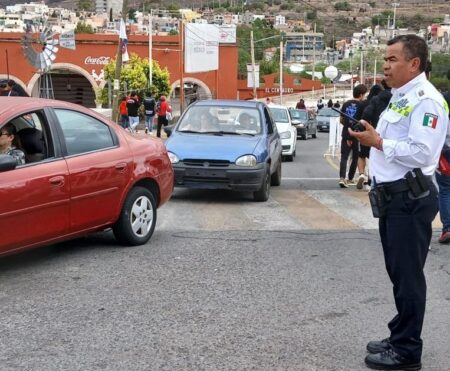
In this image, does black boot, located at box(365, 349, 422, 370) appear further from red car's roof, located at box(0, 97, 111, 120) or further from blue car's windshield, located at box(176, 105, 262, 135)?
blue car's windshield, located at box(176, 105, 262, 135)

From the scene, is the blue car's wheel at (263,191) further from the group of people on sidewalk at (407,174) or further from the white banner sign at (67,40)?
the white banner sign at (67,40)

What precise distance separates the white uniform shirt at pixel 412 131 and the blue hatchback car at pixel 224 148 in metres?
6.18

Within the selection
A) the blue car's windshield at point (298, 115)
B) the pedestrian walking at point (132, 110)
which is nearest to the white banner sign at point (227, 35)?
the blue car's windshield at point (298, 115)

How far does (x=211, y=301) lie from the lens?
17.1 ft

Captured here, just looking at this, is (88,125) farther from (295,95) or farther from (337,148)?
(295,95)

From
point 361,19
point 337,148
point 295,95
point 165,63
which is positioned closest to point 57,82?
point 165,63

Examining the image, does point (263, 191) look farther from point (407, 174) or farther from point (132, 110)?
point (132, 110)

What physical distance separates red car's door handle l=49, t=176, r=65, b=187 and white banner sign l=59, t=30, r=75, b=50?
157ft

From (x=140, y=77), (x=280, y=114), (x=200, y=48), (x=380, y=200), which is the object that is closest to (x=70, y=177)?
(x=380, y=200)

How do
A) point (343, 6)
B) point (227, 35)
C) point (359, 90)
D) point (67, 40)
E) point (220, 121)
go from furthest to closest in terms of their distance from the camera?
point (343, 6) → point (227, 35) → point (67, 40) → point (359, 90) → point (220, 121)

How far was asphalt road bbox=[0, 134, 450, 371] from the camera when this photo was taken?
414cm

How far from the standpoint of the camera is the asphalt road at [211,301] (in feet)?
13.6

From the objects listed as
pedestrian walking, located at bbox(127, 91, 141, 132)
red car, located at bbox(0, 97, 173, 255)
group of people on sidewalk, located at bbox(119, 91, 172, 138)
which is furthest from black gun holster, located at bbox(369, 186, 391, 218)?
pedestrian walking, located at bbox(127, 91, 141, 132)

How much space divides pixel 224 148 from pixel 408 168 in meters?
6.53
